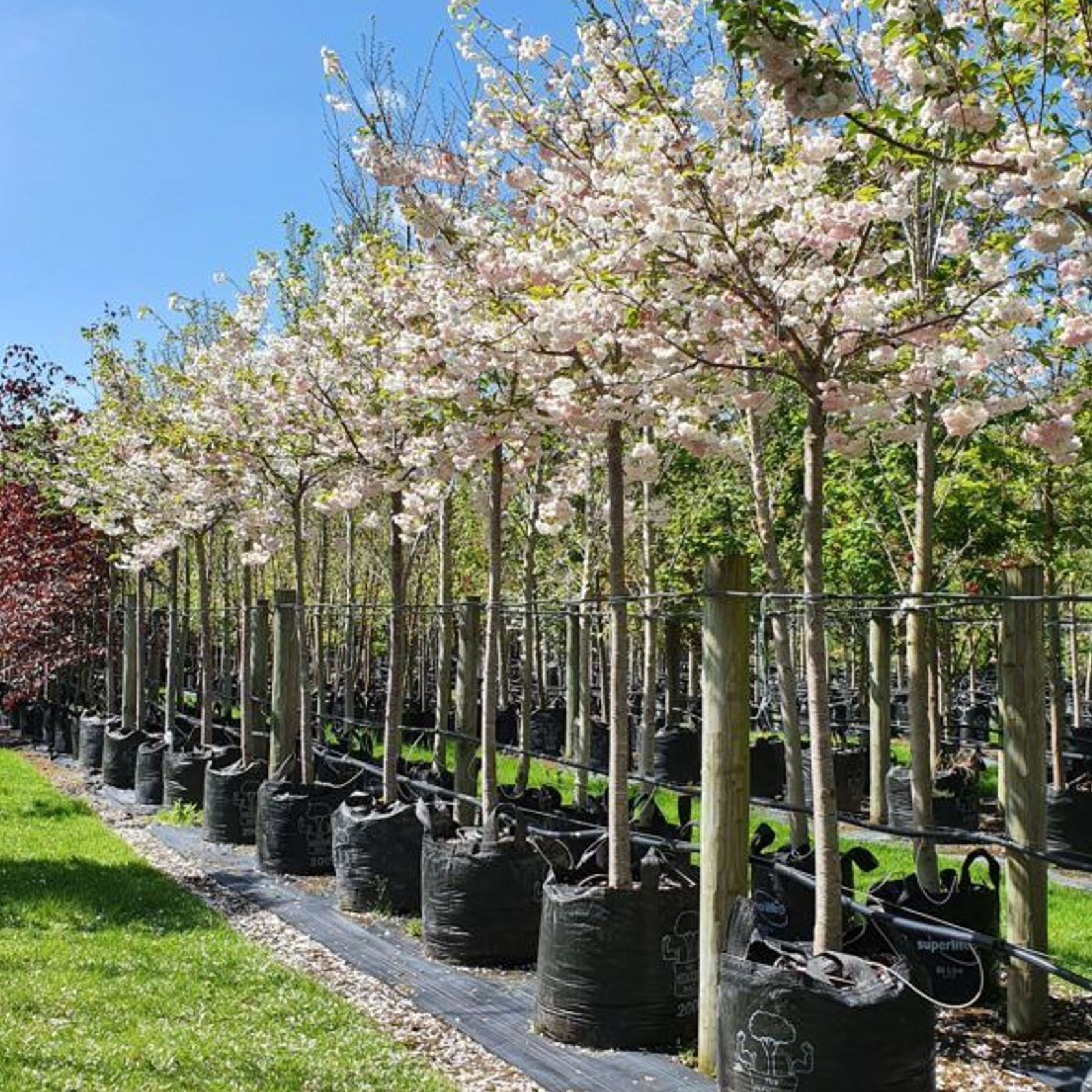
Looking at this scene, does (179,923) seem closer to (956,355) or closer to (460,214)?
(460,214)

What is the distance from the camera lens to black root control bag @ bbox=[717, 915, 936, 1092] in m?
3.69

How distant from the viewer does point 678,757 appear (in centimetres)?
1380

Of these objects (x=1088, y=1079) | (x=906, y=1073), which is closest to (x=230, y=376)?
(x=906, y=1073)

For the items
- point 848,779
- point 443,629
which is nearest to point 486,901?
point 443,629

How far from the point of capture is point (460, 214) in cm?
589

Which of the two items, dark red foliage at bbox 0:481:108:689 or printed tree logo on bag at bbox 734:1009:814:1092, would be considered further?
dark red foliage at bbox 0:481:108:689

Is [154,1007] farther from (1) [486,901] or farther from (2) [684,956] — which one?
(2) [684,956]

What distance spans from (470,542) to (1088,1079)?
18.2m

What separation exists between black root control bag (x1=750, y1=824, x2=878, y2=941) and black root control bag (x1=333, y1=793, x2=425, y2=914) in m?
2.33

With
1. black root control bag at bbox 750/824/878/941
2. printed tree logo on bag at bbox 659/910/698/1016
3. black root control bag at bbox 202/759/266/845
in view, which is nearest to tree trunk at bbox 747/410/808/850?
black root control bag at bbox 750/824/878/941

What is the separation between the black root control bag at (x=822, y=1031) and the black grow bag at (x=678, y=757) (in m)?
9.91

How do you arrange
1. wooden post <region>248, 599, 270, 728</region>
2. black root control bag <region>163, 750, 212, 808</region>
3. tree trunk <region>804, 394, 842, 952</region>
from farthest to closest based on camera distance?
1. black root control bag <region>163, 750, 212, 808</region>
2. wooden post <region>248, 599, 270, 728</region>
3. tree trunk <region>804, 394, 842, 952</region>

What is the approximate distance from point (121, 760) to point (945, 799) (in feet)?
28.0

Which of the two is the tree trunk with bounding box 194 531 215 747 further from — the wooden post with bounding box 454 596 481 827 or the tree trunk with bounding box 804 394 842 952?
the tree trunk with bounding box 804 394 842 952
